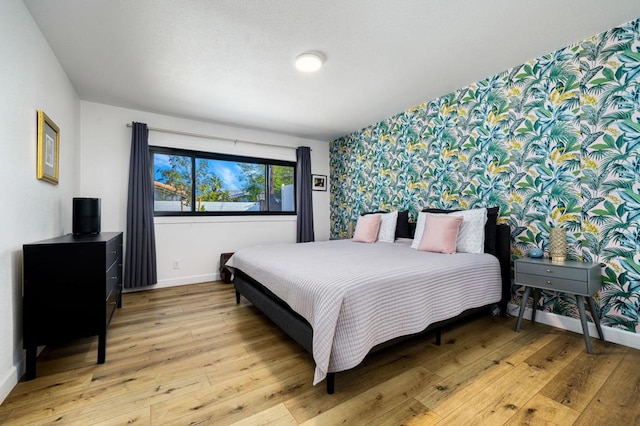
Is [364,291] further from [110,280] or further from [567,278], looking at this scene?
[110,280]

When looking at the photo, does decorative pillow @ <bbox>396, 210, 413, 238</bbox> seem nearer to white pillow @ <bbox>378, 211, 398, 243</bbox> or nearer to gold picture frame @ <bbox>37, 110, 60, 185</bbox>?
white pillow @ <bbox>378, 211, 398, 243</bbox>

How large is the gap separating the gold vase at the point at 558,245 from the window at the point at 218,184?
350 cm

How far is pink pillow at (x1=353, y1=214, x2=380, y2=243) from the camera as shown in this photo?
11.5 feet

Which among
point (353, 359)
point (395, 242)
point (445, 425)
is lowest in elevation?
point (445, 425)

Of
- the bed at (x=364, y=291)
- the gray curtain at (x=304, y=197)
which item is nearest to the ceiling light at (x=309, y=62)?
the bed at (x=364, y=291)

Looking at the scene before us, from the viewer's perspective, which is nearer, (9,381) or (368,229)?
(9,381)

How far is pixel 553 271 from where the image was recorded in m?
2.10

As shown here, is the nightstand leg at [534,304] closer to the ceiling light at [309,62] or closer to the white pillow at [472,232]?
the white pillow at [472,232]

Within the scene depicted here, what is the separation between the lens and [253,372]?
5.67 feet

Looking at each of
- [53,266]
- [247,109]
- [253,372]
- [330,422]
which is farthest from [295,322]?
[247,109]

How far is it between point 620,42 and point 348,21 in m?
2.03

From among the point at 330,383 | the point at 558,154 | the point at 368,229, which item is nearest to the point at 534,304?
the point at 558,154

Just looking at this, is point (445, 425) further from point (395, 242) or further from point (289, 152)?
point (289, 152)

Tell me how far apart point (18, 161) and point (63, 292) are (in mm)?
853
